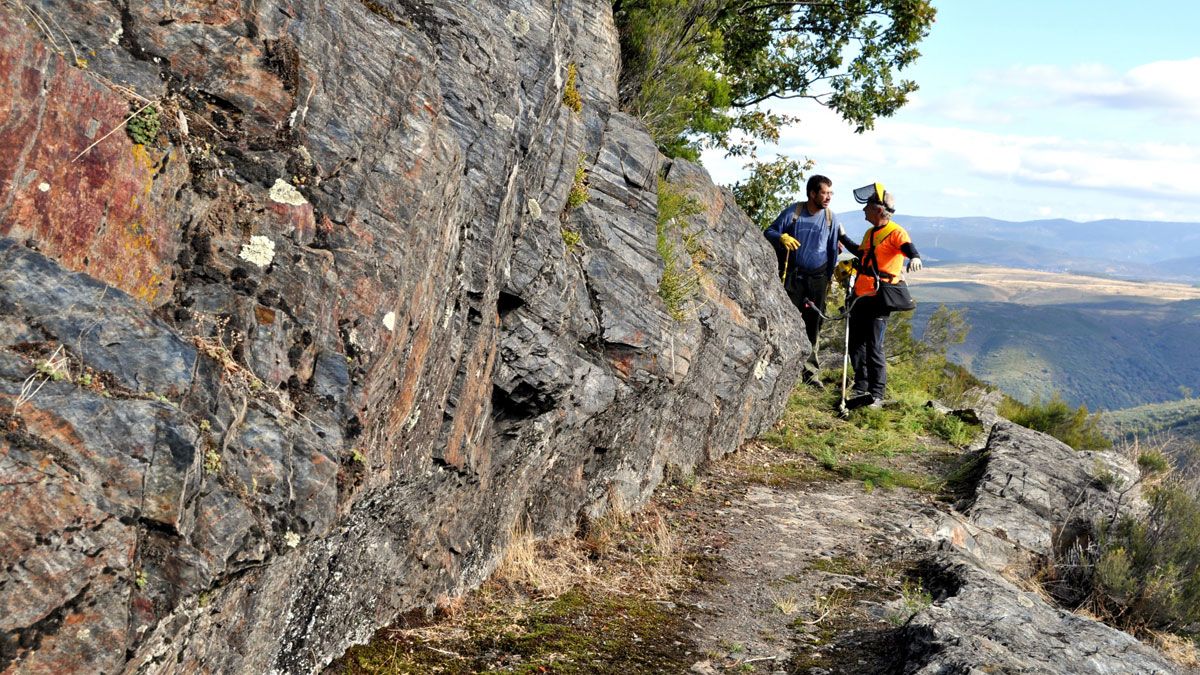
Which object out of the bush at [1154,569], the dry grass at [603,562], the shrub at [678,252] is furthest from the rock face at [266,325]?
the bush at [1154,569]

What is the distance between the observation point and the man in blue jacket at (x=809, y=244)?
14.6 meters

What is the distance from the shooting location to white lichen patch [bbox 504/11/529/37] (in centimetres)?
727

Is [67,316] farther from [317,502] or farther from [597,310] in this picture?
[597,310]

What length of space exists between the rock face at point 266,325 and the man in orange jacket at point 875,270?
761 cm

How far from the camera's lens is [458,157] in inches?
218

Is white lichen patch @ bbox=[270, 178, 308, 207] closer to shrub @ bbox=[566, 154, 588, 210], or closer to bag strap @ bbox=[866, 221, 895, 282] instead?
shrub @ bbox=[566, 154, 588, 210]

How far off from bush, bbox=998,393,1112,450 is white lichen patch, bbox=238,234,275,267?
58.3ft

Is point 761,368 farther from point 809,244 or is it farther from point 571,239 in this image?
point 571,239

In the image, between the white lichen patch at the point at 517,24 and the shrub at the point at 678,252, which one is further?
the shrub at the point at 678,252

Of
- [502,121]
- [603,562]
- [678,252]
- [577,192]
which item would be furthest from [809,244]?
[502,121]

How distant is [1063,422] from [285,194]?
61.0 feet

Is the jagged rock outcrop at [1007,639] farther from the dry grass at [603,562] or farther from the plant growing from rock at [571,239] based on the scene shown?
the plant growing from rock at [571,239]

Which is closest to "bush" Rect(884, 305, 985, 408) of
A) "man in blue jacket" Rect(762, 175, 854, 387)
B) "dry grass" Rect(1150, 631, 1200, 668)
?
"man in blue jacket" Rect(762, 175, 854, 387)

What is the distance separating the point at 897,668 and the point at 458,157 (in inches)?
172
